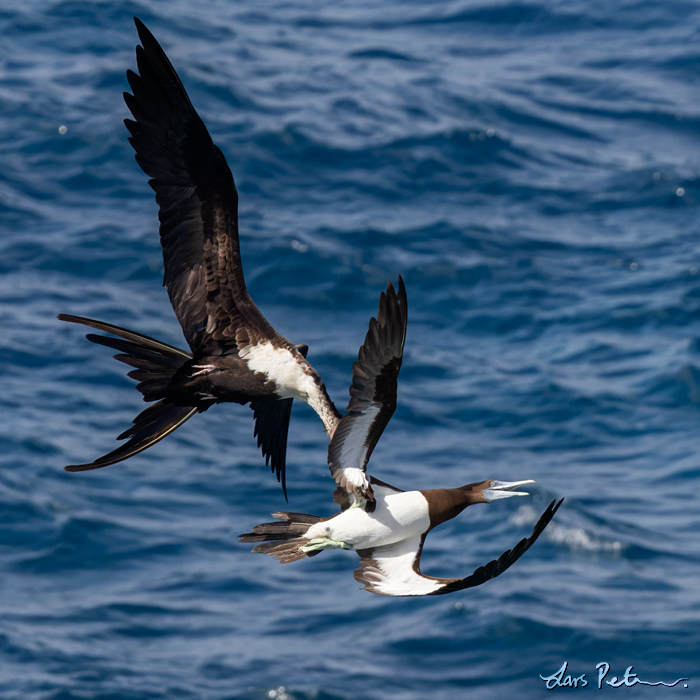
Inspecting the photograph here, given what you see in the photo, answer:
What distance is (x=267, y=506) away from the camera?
→ 69.0ft

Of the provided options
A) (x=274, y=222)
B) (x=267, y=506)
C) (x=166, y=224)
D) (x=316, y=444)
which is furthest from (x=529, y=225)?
(x=166, y=224)

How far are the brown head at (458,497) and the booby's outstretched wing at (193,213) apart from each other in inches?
48.3

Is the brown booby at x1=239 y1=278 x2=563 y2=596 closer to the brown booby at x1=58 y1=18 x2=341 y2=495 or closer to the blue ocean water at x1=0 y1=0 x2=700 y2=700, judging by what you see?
the brown booby at x1=58 y1=18 x2=341 y2=495

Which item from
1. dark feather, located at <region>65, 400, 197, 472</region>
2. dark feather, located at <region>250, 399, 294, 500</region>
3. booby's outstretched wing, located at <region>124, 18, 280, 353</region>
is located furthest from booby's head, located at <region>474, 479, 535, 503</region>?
dark feather, located at <region>65, 400, 197, 472</region>

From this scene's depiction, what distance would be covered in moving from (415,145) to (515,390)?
21.3 feet

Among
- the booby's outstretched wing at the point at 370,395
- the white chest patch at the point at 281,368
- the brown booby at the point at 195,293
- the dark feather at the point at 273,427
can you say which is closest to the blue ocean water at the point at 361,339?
the dark feather at the point at 273,427

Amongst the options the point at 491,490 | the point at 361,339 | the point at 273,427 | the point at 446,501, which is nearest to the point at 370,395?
the point at 446,501

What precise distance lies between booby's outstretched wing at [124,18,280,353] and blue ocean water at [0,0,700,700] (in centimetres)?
1213

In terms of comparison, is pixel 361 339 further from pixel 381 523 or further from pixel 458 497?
pixel 381 523

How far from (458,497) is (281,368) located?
1179 millimetres

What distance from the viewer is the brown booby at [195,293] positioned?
256 inches

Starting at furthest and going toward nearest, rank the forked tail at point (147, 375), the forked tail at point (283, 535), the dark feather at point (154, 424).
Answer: the dark feather at point (154, 424) → the forked tail at point (147, 375) → the forked tail at point (283, 535)

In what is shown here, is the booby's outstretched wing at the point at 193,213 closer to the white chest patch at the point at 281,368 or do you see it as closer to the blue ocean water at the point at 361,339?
the white chest patch at the point at 281,368

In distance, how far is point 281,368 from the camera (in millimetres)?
6453
